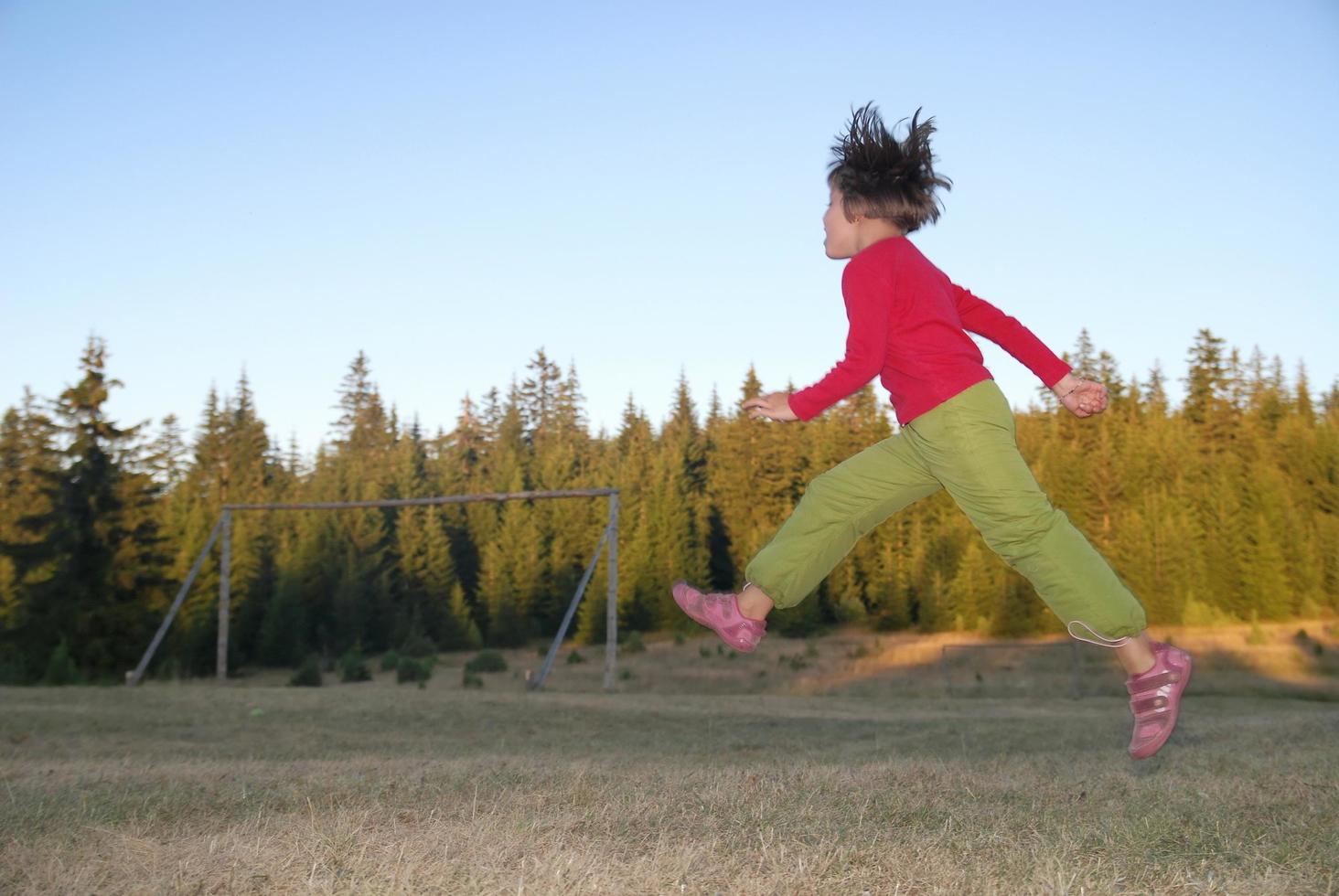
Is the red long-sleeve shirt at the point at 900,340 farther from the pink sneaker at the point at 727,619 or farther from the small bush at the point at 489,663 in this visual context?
the small bush at the point at 489,663

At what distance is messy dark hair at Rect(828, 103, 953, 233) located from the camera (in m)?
3.29

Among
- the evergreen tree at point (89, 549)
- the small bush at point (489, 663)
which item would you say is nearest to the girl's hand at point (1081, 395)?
the small bush at point (489, 663)

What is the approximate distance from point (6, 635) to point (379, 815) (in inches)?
1241

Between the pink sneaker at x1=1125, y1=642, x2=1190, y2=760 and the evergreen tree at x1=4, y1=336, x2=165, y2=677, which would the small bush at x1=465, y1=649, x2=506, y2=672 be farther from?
the pink sneaker at x1=1125, y1=642, x2=1190, y2=760

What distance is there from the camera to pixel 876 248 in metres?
3.19

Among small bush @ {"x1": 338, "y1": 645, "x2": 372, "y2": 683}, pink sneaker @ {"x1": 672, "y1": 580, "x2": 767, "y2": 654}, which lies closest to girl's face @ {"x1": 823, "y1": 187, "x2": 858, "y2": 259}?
pink sneaker @ {"x1": 672, "y1": 580, "x2": 767, "y2": 654}

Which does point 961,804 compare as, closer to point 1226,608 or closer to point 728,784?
point 728,784

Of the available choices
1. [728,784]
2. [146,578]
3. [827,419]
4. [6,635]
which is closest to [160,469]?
[146,578]

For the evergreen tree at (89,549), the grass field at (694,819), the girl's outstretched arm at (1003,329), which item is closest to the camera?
the grass field at (694,819)

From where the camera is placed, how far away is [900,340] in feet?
10.2

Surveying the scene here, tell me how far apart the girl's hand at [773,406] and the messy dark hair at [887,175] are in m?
0.66

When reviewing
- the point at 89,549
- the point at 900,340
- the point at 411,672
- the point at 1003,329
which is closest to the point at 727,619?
the point at 900,340

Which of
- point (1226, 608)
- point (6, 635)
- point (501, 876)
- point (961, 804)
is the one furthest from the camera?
point (1226, 608)

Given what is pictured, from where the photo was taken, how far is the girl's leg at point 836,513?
321 centimetres
